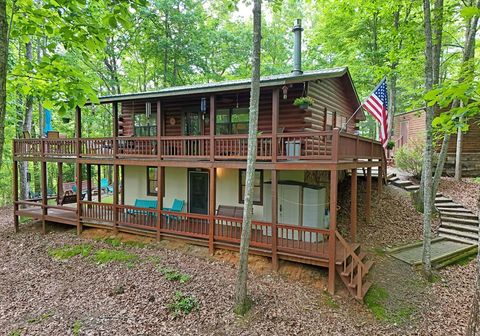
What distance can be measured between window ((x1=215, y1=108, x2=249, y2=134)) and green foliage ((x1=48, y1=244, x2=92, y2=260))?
6.78 meters

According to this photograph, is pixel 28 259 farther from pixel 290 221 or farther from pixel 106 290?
pixel 290 221

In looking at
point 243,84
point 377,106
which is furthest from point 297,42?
point 377,106

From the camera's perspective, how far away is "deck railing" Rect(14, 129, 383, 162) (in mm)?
8078

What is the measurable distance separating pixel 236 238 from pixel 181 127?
592 cm

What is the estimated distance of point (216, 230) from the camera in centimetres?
963

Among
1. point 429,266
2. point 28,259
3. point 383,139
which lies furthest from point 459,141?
point 28,259

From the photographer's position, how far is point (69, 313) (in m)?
6.90

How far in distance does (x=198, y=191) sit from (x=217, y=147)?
3310 mm

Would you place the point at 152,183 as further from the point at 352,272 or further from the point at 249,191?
the point at 352,272

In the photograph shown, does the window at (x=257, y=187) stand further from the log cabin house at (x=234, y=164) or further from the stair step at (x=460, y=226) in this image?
the stair step at (x=460, y=226)

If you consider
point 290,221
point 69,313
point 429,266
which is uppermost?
point 290,221

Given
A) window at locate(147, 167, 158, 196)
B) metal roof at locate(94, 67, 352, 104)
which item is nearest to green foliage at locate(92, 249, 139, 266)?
window at locate(147, 167, 158, 196)

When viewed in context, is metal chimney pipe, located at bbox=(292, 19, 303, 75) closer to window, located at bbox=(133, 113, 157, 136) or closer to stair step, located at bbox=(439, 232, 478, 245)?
window, located at bbox=(133, 113, 157, 136)

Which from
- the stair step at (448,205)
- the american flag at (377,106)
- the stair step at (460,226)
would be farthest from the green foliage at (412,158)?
the american flag at (377,106)
